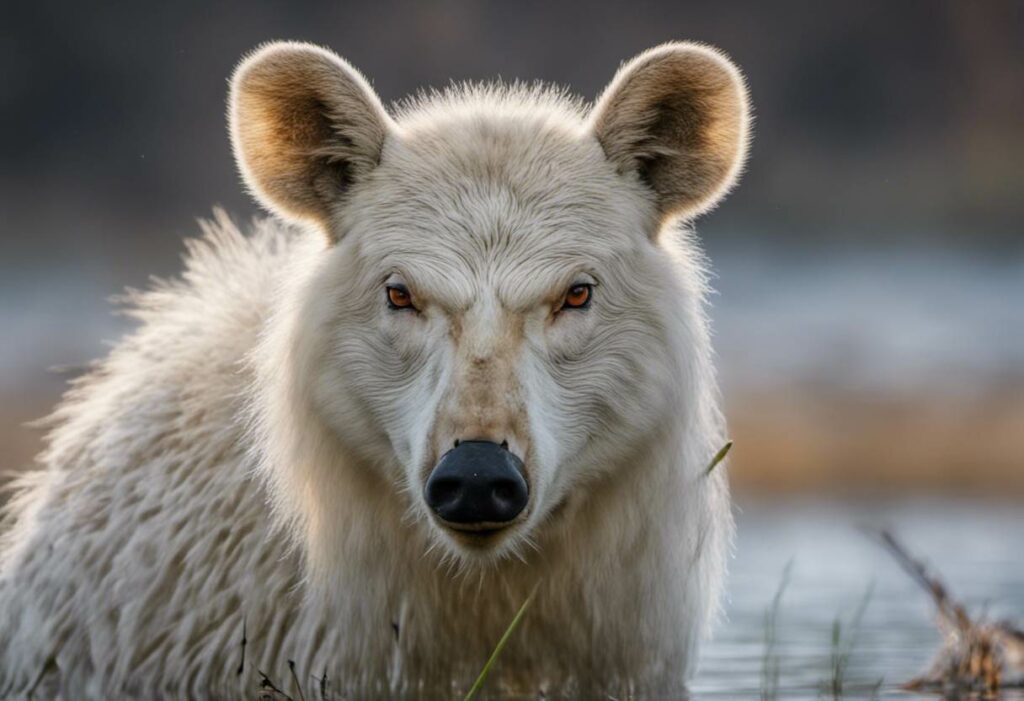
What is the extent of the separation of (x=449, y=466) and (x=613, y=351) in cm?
107

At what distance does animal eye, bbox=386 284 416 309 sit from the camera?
270 inches

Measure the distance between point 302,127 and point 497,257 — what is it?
3.38 feet

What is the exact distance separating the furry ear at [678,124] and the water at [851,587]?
1.74m

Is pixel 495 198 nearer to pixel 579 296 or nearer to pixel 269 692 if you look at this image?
pixel 579 296

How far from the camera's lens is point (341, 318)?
702 cm

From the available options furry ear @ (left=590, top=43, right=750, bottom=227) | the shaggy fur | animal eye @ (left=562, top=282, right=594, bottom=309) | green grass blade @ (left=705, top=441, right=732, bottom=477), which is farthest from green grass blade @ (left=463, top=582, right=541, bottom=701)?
furry ear @ (left=590, top=43, right=750, bottom=227)

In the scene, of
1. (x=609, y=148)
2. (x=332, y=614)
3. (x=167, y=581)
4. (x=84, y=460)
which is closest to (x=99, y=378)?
(x=84, y=460)

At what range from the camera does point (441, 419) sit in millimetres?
6297

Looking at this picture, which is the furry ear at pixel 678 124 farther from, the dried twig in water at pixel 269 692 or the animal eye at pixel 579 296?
the dried twig in water at pixel 269 692

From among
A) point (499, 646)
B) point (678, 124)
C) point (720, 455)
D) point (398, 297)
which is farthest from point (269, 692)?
point (678, 124)

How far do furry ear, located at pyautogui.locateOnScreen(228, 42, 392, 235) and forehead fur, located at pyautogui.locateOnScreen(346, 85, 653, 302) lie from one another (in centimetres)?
12

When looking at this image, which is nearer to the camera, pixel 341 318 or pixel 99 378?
pixel 341 318

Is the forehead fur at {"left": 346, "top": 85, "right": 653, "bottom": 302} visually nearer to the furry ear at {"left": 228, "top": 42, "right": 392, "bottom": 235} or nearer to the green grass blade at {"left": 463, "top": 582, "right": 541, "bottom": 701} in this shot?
the furry ear at {"left": 228, "top": 42, "right": 392, "bottom": 235}

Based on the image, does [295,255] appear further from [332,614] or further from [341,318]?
[332,614]
